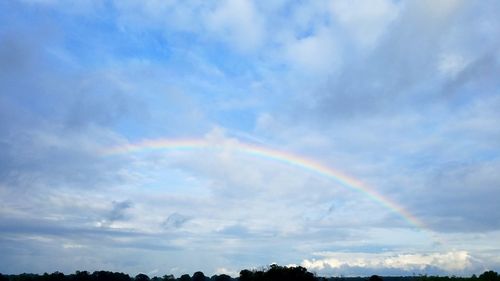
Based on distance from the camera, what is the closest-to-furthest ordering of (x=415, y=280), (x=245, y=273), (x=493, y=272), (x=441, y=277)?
(x=493, y=272), (x=441, y=277), (x=415, y=280), (x=245, y=273)

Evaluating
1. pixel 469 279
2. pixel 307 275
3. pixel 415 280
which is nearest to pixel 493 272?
pixel 469 279

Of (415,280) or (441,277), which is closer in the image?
(441,277)

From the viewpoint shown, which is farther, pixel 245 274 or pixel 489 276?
pixel 245 274

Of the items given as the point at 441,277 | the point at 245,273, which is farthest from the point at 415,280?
the point at 245,273

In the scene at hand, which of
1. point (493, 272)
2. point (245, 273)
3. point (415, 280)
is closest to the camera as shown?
point (493, 272)

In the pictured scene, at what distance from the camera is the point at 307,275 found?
151625mm

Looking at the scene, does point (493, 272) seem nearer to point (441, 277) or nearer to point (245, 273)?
point (441, 277)

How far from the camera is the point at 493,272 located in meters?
144

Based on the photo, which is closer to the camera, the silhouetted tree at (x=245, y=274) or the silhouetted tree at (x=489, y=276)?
the silhouetted tree at (x=489, y=276)

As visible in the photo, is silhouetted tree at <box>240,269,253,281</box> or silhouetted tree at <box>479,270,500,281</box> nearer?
silhouetted tree at <box>479,270,500,281</box>

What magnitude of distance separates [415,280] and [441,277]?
17.9 m

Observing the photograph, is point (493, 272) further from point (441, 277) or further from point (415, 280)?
point (415, 280)

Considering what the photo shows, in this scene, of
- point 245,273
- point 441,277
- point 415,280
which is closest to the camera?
point 441,277

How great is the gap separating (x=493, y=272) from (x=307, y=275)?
5161 cm
